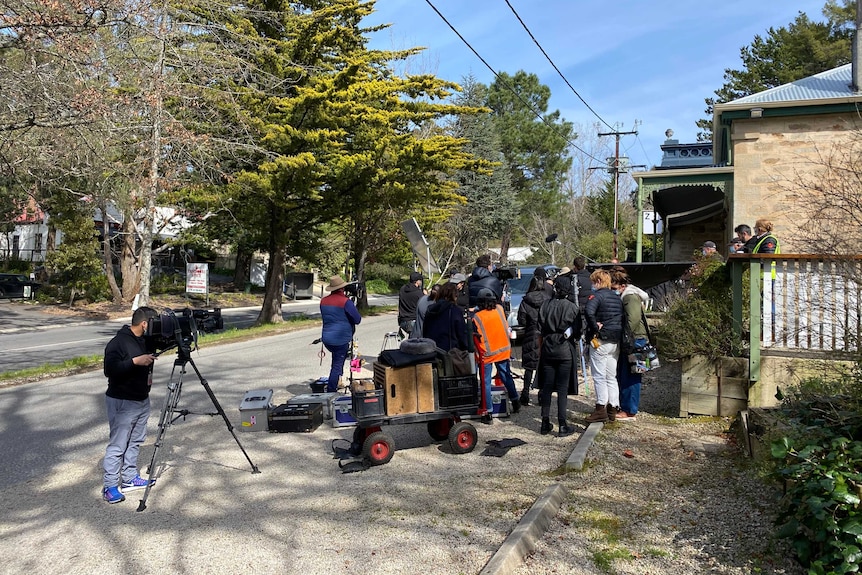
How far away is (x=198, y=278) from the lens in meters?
22.6

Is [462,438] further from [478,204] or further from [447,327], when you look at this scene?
[478,204]

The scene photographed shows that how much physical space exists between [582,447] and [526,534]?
7.18 feet

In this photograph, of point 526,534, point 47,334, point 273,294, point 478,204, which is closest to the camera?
point 526,534

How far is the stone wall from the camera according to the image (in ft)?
45.0

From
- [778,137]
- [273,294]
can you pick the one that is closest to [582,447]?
[778,137]

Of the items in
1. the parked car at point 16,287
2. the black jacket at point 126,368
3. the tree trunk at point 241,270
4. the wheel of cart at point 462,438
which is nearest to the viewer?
the black jacket at point 126,368

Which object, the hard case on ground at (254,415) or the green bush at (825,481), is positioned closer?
the green bush at (825,481)

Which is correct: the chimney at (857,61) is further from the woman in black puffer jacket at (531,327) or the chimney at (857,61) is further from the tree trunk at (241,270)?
the tree trunk at (241,270)

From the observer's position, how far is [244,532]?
4.70 meters

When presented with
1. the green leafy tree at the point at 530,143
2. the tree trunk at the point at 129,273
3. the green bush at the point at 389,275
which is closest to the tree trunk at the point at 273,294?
the tree trunk at the point at 129,273

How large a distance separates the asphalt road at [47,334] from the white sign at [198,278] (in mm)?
1818

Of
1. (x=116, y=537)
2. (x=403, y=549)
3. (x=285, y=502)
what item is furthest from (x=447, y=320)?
(x=116, y=537)

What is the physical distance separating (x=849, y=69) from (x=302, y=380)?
15238 millimetres

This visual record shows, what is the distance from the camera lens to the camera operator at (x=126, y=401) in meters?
5.38
